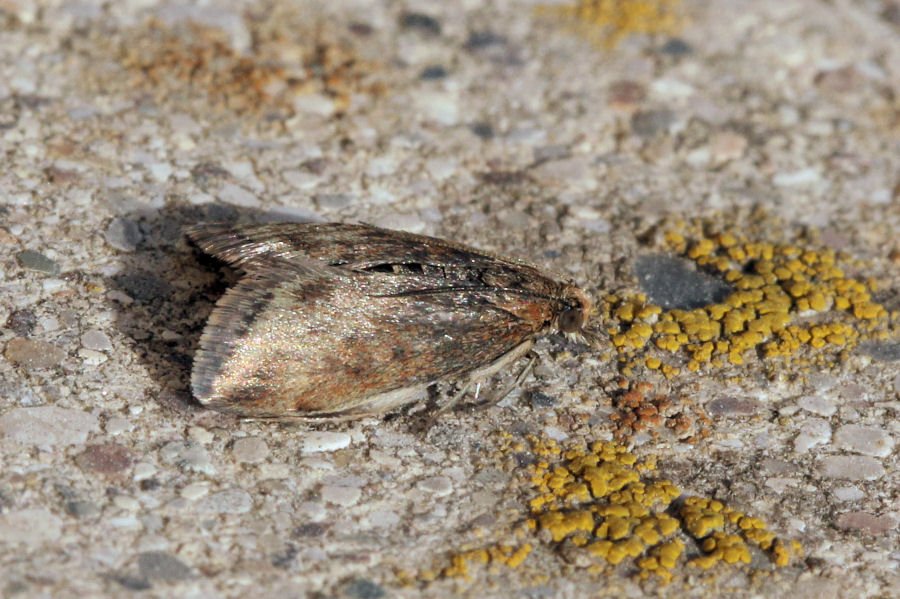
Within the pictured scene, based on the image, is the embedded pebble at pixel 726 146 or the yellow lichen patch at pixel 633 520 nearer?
the yellow lichen patch at pixel 633 520

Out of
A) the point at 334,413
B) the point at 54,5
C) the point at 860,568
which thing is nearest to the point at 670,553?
the point at 860,568

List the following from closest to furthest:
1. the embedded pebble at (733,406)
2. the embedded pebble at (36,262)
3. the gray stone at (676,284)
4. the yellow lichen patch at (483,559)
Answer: the yellow lichen patch at (483,559), the embedded pebble at (733,406), the embedded pebble at (36,262), the gray stone at (676,284)

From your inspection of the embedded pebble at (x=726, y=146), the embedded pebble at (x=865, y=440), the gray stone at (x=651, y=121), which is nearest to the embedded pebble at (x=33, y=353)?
the embedded pebble at (x=865, y=440)

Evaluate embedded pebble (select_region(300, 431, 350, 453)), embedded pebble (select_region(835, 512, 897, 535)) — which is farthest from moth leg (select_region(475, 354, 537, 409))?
embedded pebble (select_region(835, 512, 897, 535))

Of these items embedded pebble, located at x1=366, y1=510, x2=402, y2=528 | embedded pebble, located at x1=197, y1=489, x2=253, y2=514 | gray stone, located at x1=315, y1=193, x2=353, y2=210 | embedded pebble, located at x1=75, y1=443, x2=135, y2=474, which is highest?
gray stone, located at x1=315, y1=193, x2=353, y2=210

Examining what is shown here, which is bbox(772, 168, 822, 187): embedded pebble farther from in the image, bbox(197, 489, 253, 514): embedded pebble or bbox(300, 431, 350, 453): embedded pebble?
bbox(197, 489, 253, 514): embedded pebble

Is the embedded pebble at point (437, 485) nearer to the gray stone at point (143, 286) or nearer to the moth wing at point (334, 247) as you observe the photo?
the moth wing at point (334, 247)
